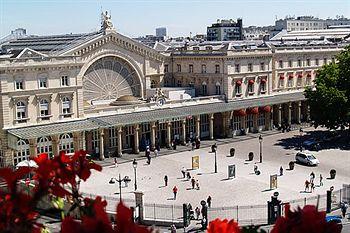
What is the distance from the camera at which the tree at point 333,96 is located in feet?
200

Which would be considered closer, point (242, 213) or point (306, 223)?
point (306, 223)

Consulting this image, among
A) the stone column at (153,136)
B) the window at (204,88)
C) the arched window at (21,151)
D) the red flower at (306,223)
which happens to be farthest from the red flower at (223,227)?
the window at (204,88)

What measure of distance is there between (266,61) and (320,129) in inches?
421

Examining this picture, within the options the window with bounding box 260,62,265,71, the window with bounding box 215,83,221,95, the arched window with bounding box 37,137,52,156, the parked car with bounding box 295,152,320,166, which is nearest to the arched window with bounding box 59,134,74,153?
the arched window with bounding box 37,137,52,156

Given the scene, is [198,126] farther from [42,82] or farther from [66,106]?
[42,82]

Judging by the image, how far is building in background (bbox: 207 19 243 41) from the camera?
174875 mm

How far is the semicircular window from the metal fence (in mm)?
29123

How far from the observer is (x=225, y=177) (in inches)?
1924

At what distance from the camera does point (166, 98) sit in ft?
216

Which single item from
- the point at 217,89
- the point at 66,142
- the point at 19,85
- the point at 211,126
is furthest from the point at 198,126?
the point at 19,85

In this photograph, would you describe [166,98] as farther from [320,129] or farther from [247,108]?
[320,129]

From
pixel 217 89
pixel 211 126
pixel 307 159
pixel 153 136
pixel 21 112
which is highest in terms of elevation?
pixel 217 89

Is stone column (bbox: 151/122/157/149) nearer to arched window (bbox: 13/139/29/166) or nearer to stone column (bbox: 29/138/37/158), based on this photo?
stone column (bbox: 29/138/37/158)

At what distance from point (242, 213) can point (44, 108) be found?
25139 mm
